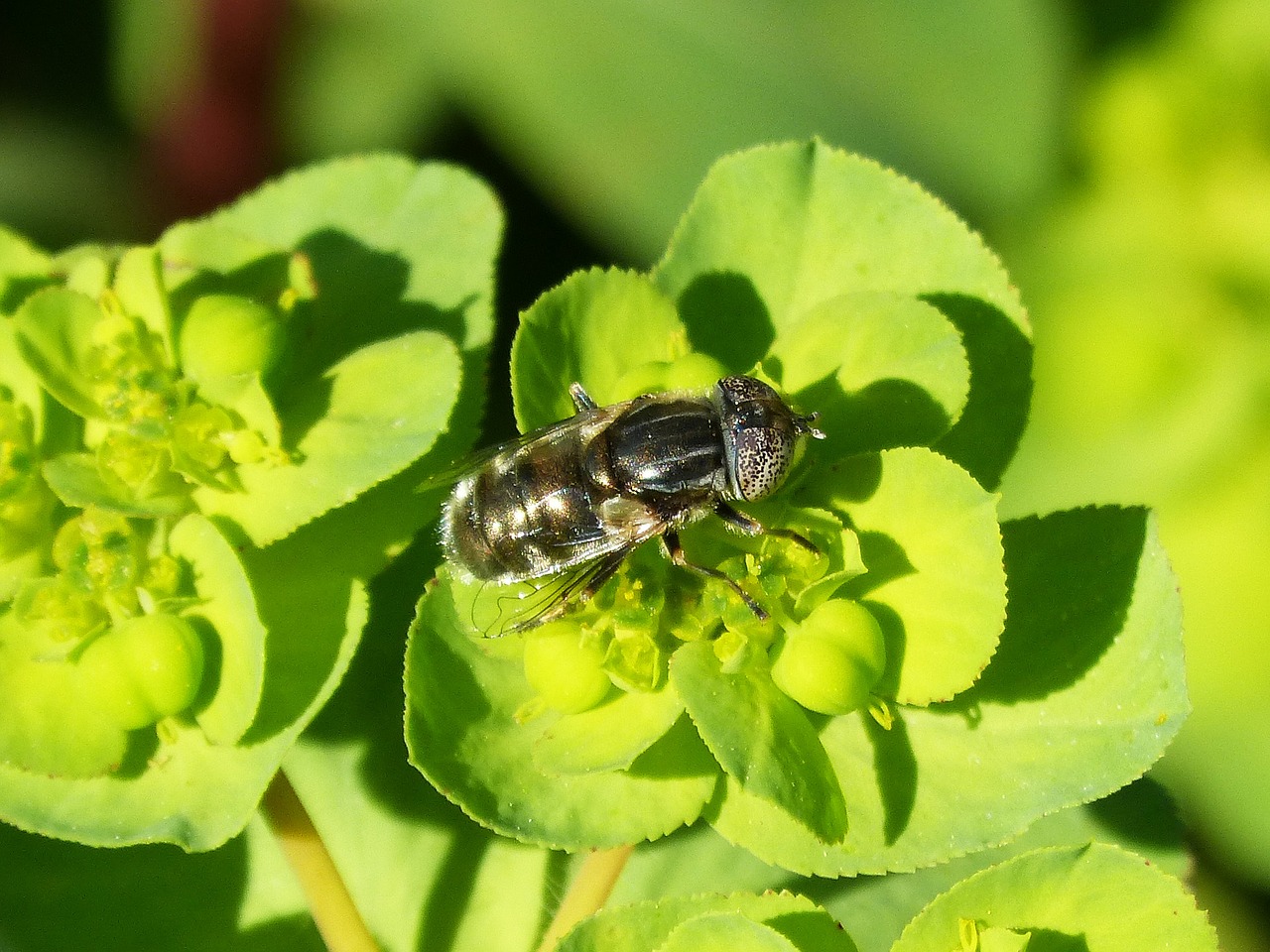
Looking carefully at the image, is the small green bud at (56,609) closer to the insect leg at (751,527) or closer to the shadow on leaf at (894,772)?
the insect leg at (751,527)

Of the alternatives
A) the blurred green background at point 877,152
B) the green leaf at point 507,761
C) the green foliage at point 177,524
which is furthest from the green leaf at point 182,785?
the blurred green background at point 877,152

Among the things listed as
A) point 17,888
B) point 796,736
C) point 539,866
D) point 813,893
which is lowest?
point 17,888

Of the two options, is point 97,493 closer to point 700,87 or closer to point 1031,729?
point 1031,729

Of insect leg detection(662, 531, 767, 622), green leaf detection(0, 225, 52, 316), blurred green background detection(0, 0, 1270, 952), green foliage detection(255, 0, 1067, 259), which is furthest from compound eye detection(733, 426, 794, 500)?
green foliage detection(255, 0, 1067, 259)

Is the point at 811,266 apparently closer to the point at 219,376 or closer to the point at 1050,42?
the point at 219,376

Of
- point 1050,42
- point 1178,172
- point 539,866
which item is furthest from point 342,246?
point 1178,172

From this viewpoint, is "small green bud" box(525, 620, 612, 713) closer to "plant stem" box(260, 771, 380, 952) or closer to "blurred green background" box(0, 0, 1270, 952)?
"plant stem" box(260, 771, 380, 952)
